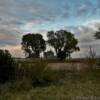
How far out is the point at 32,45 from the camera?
6544 cm

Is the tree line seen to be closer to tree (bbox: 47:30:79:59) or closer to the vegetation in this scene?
tree (bbox: 47:30:79:59)

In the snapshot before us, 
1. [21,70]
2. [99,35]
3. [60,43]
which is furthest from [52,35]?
[21,70]

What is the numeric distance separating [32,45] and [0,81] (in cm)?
4924

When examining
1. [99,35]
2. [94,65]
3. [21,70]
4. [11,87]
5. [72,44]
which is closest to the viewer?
[11,87]

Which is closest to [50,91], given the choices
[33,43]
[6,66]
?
[6,66]

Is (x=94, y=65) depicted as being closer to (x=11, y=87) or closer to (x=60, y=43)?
(x=11, y=87)

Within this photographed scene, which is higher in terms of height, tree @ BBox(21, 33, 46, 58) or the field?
tree @ BBox(21, 33, 46, 58)

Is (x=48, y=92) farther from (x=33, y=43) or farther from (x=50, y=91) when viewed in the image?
(x=33, y=43)

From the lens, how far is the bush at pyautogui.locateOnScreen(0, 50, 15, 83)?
16.5 metres

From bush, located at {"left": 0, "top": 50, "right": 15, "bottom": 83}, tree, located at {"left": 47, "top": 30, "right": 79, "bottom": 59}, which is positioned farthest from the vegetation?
tree, located at {"left": 47, "top": 30, "right": 79, "bottom": 59}

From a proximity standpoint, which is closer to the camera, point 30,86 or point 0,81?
point 30,86

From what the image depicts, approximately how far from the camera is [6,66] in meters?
16.7

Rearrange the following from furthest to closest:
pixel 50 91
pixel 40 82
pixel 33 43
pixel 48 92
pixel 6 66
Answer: pixel 33 43, pixel 6 66, pixel 40 82, pixel 50 91, pixel 48 92

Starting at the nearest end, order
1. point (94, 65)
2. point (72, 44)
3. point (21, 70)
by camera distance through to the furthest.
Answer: point (21, 70), point (94, 65), point (72, 44)
